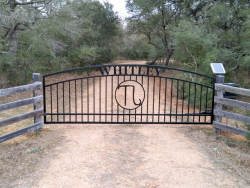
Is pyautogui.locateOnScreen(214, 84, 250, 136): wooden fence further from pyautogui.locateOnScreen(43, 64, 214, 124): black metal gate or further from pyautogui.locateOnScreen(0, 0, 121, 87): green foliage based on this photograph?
pyautogui.locateOnScreen(0, 0, 121, 87): green foliage

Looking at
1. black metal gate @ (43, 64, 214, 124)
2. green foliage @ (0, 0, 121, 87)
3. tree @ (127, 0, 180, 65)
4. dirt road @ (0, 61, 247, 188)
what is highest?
tree @ (127, 0, 180, 65)

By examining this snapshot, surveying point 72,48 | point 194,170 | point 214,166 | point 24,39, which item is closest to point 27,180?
point 194,170

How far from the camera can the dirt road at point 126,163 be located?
3.99m

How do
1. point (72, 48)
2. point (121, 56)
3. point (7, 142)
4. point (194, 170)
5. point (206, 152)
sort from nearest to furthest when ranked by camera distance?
point (194, 170)
point (206, 152)
point (7, 142)
point (72, 48)
point (121, 56)

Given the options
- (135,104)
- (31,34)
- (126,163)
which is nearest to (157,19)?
(31,34)

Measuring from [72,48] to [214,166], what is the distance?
580 inches

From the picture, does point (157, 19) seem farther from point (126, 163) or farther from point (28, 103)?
point (126, 163)

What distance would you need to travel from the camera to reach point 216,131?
6320mm

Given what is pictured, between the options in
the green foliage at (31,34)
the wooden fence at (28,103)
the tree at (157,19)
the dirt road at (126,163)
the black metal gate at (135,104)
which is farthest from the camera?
the tree at (157,19)

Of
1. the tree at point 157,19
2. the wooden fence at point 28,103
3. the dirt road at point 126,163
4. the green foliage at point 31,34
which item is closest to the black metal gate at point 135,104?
the wooden fence at point 28,103

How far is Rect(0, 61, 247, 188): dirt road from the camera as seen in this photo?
13.1 ft

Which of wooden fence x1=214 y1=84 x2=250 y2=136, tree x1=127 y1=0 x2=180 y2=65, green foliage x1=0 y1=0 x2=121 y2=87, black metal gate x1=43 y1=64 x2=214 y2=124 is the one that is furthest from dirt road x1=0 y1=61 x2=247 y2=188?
tree x1=127 y1=0 x2=180 y2=65

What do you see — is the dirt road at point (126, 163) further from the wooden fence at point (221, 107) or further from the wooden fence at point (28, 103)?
the wooden fence at point (221, 107)

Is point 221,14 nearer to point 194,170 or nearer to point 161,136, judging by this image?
point 161,136
